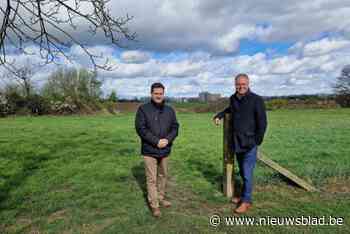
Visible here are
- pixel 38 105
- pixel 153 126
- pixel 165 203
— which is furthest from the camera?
pixel 38 105

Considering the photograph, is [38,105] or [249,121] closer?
[249,121]

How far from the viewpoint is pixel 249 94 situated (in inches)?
227

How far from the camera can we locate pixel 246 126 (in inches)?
229

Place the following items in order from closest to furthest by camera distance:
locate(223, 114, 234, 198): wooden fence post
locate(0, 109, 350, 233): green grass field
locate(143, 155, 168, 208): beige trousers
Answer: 1. locate(0, 109, 350, 233): green grass field
2. locate(143, 155, 168, 208): beige trousers
3. locate(223, 114, 234, 198): wooden fence post

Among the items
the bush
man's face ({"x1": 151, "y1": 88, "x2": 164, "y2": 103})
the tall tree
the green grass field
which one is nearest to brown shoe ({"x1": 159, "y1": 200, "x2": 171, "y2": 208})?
the green grass field

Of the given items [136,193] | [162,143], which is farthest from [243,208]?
[136,193]

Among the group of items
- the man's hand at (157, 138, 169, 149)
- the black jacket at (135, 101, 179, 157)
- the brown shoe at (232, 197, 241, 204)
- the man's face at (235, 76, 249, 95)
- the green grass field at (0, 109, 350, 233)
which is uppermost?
the man's face at (235, 76, 249, 95)

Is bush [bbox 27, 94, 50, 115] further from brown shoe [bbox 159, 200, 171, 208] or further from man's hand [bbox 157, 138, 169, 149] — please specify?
man's hand [bbox 157, 138, 169, 149]

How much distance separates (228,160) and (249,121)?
122cm

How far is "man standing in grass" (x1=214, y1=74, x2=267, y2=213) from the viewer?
571 cm

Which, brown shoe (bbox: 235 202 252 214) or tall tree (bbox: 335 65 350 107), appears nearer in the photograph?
brown shoe (bbox: 235 202 252 214)

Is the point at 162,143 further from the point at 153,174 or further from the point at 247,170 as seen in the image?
the point at 247,170

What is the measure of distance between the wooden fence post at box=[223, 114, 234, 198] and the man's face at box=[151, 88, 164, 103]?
4.71 feet

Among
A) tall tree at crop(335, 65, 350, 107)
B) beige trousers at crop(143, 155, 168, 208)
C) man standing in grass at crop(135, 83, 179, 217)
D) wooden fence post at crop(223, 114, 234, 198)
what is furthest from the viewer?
tall tree at crop(335, 65, 350, 107)
